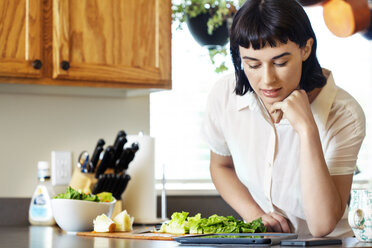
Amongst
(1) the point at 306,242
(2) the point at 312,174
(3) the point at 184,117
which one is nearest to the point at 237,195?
(2) the point at 312,174

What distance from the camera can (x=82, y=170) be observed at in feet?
8.82

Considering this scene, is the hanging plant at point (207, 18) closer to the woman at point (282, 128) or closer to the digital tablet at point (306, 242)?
the woman at point (282, 128)

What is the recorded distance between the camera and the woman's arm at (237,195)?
1.92 m

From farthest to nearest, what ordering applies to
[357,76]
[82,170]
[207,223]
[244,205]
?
[357,76]
[82,170]
[244,205]
[207,223]

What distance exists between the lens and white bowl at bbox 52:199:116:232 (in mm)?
2064

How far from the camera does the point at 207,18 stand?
10.5 ft

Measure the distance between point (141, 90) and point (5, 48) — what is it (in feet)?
2.17

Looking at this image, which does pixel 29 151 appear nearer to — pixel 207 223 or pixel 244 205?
pixel 244 205

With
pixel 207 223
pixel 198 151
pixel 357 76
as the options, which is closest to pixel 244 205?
pixel 207 223

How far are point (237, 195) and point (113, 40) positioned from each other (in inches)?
34.3

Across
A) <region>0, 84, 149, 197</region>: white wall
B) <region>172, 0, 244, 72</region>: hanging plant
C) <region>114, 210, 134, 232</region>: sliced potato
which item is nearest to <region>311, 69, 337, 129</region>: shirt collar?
<region>114, 210, 134, 232</region>: sliced potato

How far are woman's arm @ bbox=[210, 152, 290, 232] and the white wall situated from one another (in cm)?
79

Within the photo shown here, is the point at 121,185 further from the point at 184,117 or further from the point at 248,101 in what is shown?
the point at 184,117

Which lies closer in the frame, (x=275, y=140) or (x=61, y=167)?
(x=275, y=140)
